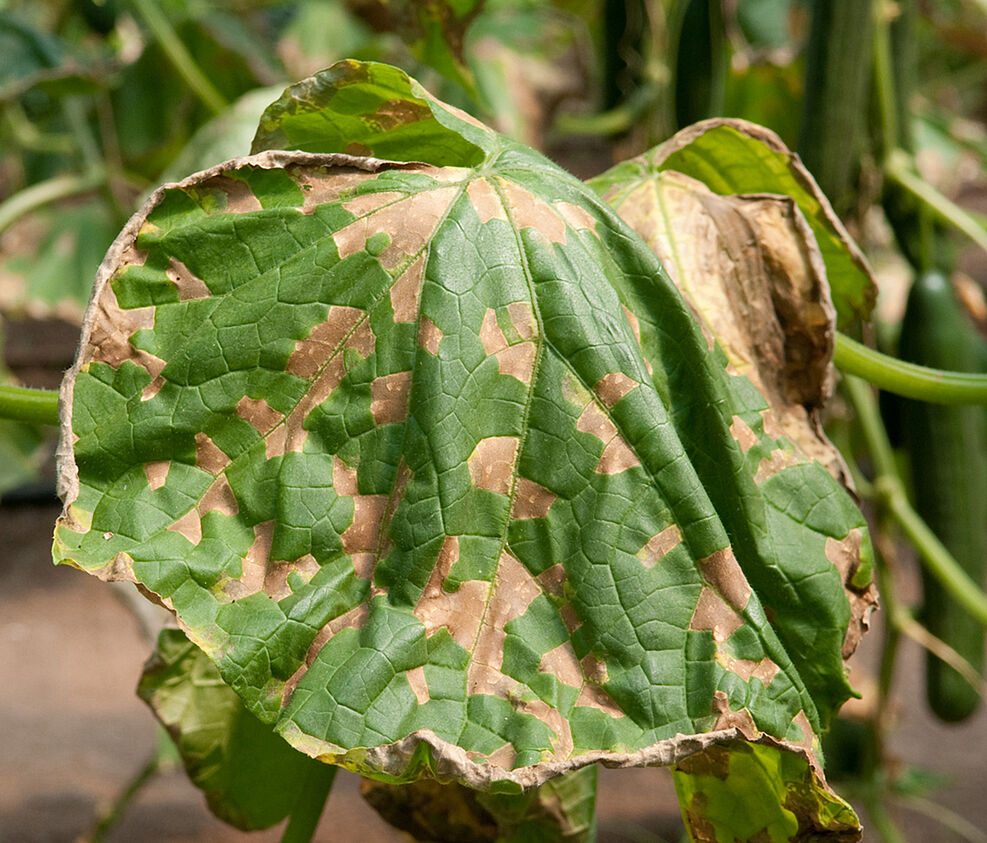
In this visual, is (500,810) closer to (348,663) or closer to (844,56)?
(348,663)

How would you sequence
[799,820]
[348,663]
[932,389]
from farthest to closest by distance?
[932,389], [799,820], [348,663]

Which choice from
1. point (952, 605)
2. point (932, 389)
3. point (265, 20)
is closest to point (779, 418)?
point (932, 389)

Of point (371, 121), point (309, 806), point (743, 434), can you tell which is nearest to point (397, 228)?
point (371, 121)

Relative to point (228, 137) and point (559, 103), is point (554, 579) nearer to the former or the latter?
point (228, 137)

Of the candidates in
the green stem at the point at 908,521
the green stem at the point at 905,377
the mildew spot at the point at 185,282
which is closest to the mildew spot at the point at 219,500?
the mildew spot at the point at 185,282

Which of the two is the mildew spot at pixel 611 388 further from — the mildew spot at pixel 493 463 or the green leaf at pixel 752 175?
the green leaf at pixel 752 175

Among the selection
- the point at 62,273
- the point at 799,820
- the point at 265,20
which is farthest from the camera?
the point at 265,20

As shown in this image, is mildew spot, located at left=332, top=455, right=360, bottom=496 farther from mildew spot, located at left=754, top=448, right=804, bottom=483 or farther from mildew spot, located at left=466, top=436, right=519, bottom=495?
mildew spot, located at left=754, top=448, right=804, bottom=483
